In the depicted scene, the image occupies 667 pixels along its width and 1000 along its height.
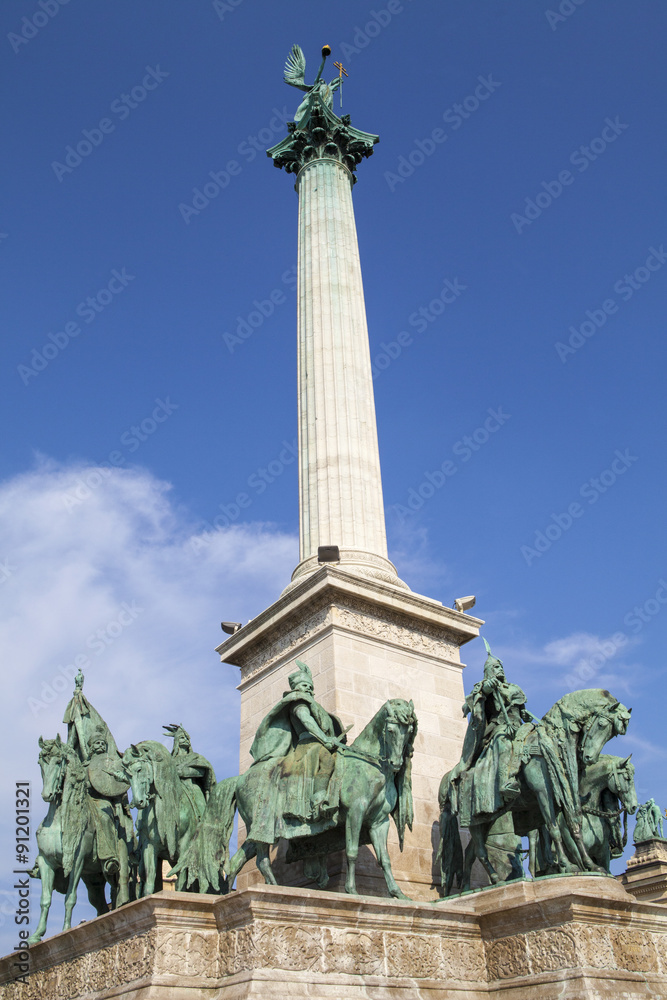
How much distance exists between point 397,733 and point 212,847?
2.79 meters

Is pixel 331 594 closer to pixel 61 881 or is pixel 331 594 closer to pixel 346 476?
pixel 346 476

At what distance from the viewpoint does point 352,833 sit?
1106cm

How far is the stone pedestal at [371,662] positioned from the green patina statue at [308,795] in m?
1.81

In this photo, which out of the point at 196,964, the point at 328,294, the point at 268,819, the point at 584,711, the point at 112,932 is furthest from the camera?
the point at 328,294

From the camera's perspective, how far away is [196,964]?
950 centimetres

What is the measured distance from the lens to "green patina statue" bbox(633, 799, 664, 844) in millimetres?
28562

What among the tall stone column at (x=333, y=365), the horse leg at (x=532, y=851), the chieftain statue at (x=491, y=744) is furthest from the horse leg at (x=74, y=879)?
the horse leg at (x=532, y=851)

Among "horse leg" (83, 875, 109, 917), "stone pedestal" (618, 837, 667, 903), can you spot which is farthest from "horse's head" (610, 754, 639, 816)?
"stone pedestal" (618, 837, 667, 903)

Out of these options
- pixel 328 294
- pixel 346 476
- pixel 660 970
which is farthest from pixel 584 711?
pixel 328 294

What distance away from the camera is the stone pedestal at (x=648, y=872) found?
26.6 meters

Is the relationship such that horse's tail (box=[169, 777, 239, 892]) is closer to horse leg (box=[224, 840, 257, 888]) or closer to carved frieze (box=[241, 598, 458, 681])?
horse leg (box=[224, 840, 257, 888])

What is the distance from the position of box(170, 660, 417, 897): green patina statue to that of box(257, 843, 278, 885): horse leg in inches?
0.5

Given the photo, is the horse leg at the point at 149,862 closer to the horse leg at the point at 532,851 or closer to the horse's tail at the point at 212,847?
the horse's tail at the point at 212,847

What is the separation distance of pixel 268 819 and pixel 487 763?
3.23m
